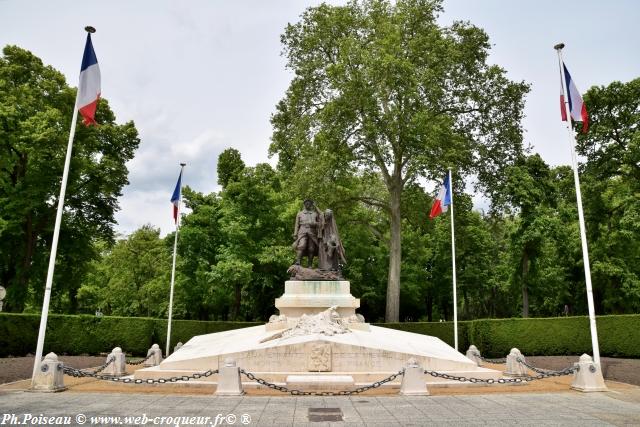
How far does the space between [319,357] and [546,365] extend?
11.0m

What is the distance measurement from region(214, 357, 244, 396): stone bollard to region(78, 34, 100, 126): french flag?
8.16 m

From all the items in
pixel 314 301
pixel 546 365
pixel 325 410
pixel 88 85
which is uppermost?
pixel 88 85

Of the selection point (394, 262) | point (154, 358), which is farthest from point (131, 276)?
point (154, 358)

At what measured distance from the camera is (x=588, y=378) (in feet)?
39.8

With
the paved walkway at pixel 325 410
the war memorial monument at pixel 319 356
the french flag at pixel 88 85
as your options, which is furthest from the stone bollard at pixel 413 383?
the french flag at pixel 88 85

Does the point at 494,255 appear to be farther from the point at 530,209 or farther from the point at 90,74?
the point at 90,74

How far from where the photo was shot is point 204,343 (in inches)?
686

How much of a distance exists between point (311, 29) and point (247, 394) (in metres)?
25.6

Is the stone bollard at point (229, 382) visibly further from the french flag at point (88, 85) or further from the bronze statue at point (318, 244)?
the french flag at point (88, 85)

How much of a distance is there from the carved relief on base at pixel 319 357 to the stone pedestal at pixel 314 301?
3212 millimetres

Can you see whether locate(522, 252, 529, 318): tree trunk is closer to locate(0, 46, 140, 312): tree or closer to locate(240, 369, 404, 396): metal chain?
locate(240, 369, 404, 396): metal chain

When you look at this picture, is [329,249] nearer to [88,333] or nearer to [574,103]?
[574,103]

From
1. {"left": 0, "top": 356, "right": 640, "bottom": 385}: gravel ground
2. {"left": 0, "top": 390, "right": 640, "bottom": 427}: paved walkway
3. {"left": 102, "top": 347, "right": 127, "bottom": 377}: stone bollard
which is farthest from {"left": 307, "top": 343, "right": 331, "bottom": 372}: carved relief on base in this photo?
{"left": 0, "top": 356, "right": 640, "bottom": 385}: gravel ground

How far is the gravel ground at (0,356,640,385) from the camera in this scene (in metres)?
14.6
